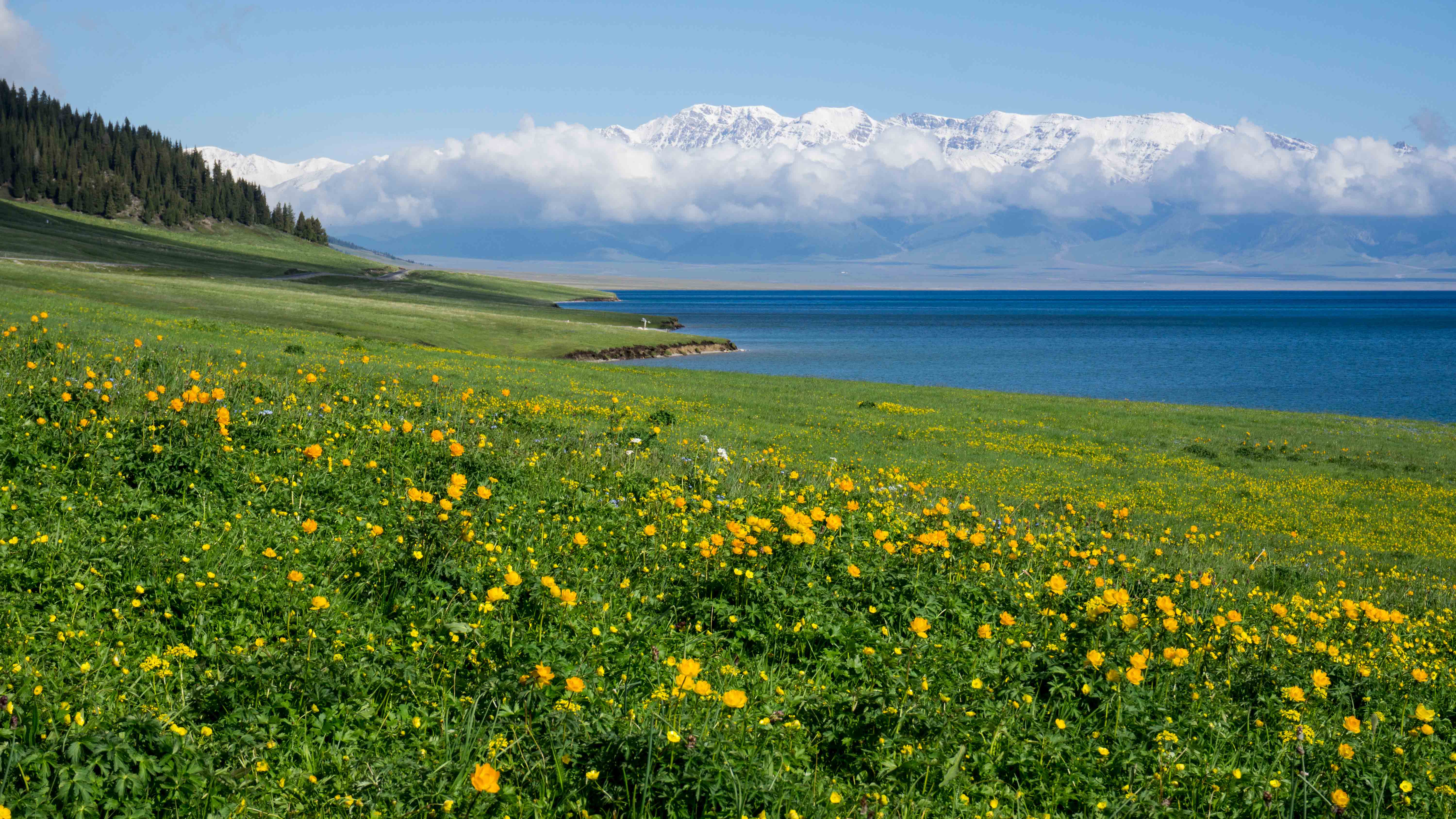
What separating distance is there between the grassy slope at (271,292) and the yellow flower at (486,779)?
50228 millimetres

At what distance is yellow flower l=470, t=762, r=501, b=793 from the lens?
12.6ft

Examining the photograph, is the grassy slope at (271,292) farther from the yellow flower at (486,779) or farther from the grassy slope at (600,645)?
the yellow flower at (486,779)

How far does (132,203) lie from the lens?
18488 centimetres

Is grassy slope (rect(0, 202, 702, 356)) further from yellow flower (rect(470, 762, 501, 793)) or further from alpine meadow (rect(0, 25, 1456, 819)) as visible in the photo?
yellow flower (rect(470, 762, 501, 793))

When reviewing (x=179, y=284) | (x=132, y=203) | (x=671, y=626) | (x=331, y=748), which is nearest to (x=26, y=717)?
(x=331, y=748)

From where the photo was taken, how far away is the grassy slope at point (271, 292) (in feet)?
176

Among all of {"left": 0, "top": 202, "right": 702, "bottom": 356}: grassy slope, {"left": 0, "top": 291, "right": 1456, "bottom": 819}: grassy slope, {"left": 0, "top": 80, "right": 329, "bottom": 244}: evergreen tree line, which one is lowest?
{"left": 0, "top": 291, "right": 1456, "bottom": 819}: grassy slope

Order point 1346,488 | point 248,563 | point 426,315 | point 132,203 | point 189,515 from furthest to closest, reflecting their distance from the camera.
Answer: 1. point 132,203
2. point 426,315
3. point 1346,488
4. point 189,515
5. point 248,563

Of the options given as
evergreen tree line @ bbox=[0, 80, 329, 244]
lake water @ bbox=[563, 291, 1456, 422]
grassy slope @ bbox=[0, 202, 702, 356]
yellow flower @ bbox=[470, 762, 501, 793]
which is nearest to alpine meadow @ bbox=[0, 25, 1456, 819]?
yellow flower @ bbox=[470, 762, 501, 793]

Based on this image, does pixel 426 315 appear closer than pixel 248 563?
No

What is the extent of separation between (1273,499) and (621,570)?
19140 millimetres

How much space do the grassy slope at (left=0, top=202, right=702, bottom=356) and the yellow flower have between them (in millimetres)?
50228

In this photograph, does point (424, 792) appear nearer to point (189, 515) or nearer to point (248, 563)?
point (248, 563)

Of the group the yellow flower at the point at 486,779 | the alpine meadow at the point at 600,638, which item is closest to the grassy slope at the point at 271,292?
the alpine meadow at the point at 600,638
